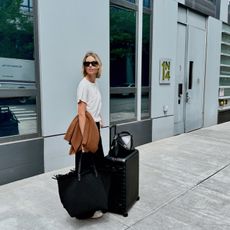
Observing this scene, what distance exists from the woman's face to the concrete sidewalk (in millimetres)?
1514

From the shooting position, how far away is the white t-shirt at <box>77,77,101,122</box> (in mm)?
2832

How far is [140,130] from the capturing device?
229 inches

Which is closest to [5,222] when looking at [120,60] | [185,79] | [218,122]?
[120,60]

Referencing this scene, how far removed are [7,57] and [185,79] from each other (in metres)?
4.77

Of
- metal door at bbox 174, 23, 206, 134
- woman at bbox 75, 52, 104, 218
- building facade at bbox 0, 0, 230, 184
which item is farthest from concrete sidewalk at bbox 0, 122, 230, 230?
metal door at bbox 174, 23, 206, 134

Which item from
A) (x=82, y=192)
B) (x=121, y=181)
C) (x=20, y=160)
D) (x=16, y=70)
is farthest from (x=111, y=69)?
(x=82, y=192)

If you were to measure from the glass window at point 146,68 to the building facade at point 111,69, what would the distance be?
20 millimetres

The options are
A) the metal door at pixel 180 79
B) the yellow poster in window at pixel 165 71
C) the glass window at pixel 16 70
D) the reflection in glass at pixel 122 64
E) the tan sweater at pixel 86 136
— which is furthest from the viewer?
the metal door at pixel 180 79

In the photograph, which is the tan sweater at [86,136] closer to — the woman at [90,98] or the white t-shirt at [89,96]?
the woman at [90,98]

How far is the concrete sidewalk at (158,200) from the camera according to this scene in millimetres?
2709

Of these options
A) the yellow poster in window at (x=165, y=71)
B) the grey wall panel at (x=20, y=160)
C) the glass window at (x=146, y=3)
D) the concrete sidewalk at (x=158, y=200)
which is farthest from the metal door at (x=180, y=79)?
the grey wall panel at (x=20, y=160)

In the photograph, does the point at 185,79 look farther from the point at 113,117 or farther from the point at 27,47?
the point at 27,47

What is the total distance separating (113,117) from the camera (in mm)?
5316

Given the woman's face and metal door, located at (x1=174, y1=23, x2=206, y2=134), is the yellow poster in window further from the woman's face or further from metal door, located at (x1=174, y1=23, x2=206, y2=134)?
the woman's face
